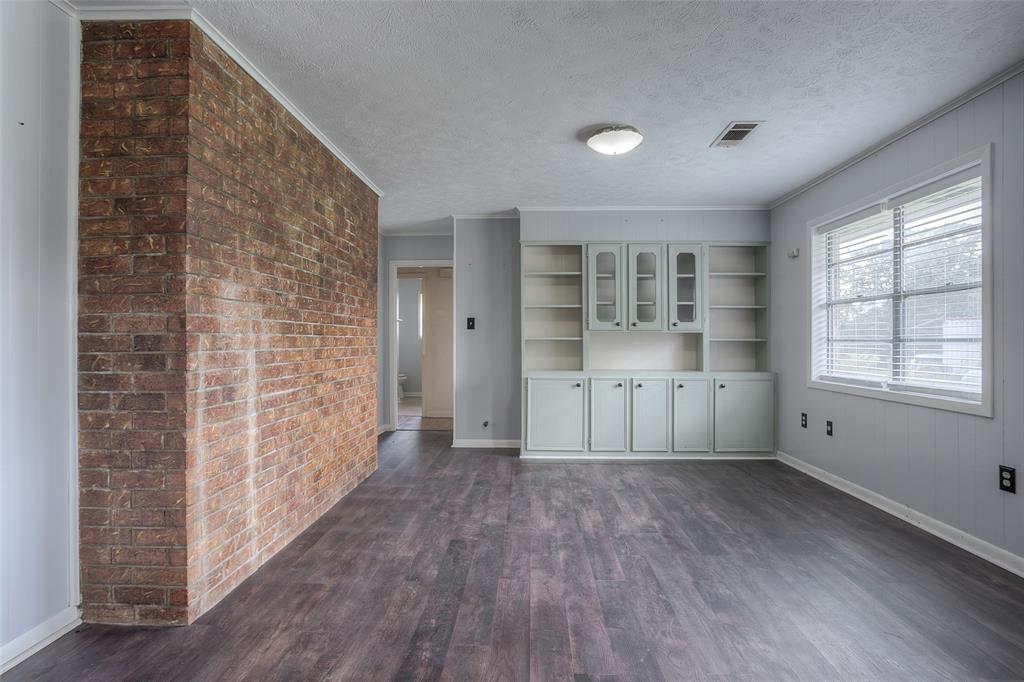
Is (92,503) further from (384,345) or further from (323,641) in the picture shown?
(384,345)

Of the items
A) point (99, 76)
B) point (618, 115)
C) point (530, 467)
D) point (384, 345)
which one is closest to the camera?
point (99, 76)

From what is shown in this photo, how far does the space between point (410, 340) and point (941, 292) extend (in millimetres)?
8154

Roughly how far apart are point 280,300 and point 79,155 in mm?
959

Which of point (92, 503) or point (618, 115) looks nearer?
point (92, 503)

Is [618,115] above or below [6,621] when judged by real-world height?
above

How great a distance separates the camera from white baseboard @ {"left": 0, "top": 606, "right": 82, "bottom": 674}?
1.55 metres

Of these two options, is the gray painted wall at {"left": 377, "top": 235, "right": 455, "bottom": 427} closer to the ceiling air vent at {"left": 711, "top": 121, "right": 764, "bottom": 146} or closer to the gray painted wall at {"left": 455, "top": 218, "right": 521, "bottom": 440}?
the gray painted wall at {"left": 455, "top": 218, "right": 521, "bottom": 440}

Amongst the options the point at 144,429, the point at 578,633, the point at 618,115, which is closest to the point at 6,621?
the point at 144,429

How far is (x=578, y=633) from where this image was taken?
1747 mm

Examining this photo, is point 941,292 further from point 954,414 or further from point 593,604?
point 593,604

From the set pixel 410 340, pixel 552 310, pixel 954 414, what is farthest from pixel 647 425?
pixel 410 340

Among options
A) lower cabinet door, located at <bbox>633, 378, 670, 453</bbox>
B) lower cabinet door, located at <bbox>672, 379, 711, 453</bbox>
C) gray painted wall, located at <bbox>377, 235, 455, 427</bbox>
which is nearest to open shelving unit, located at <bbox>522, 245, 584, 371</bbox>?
lower cabinet door, located at <bbox>633, 378, 670, 453</bbox>

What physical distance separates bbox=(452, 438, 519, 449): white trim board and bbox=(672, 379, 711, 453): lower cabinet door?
1659 mm

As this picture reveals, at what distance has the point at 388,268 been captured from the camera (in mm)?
5641
